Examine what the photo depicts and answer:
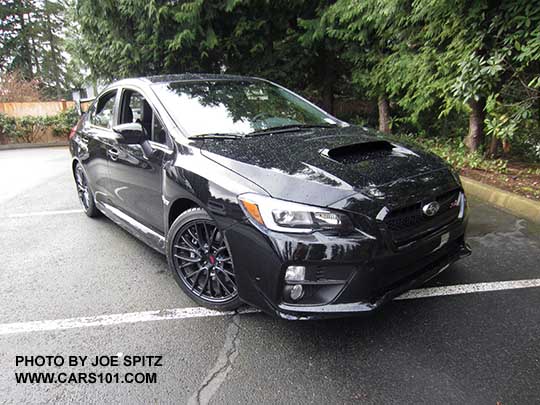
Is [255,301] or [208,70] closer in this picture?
[255,301]

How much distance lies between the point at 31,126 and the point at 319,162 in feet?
48.6

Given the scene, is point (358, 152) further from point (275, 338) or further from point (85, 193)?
point (85, 193)

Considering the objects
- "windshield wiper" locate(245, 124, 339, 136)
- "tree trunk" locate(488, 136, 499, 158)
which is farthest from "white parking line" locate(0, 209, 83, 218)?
"tree trunk" locate(488, 136, 499, 158)

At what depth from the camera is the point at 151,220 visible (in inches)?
120

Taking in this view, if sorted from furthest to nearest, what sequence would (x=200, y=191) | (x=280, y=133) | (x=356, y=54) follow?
(x=356, y=54), (x=280, y=133), (x=200, y=191)

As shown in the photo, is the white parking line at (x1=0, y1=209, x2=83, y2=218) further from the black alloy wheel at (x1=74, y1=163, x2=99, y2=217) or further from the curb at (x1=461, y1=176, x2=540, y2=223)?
the curb at (x1=461, y1=176, x2=540, y2=223)

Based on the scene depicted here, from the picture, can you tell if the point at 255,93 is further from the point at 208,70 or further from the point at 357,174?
the point at 208,70

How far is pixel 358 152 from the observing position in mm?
2480

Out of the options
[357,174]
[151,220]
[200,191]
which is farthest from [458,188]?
[151,220]

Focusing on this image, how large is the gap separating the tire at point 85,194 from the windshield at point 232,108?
75.6 inches

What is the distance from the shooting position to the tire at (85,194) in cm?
441

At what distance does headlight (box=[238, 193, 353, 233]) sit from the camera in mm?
1953

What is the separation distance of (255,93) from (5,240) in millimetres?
3161

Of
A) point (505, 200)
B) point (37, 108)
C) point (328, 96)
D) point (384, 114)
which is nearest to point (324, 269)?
point (505, 200)
